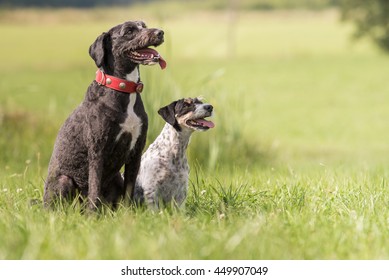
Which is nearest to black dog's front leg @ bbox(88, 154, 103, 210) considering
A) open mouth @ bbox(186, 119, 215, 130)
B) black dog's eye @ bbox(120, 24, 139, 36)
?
open mouth @ bbox(186, 119, 215, 130)

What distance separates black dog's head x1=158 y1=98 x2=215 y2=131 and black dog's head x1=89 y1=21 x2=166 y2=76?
513 mm

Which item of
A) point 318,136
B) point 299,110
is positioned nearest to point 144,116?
point 318,136

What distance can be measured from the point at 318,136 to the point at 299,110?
10.2 feet

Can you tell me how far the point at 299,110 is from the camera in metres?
17.8

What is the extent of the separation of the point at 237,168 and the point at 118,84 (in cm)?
248

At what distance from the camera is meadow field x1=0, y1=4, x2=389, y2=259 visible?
4.36 m

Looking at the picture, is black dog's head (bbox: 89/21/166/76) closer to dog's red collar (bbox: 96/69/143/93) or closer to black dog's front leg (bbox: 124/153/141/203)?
dog's red collar (bbox: 96/69/143/93)

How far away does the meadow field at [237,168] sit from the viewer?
4.36m

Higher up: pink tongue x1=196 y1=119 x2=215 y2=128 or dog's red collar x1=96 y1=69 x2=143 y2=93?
dog's red collar x1=96 y1=69 x2=143 y2=93

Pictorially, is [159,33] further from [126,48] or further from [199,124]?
[199,124]

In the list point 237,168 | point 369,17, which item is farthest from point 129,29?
point 369,17

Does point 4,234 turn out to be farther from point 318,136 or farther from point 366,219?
point 318,136

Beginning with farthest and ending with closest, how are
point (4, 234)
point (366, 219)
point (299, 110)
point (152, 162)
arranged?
point (299, 110)
point (152, 162)
point (366, 219)
point (4, 234)

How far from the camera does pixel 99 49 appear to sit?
193 inches
